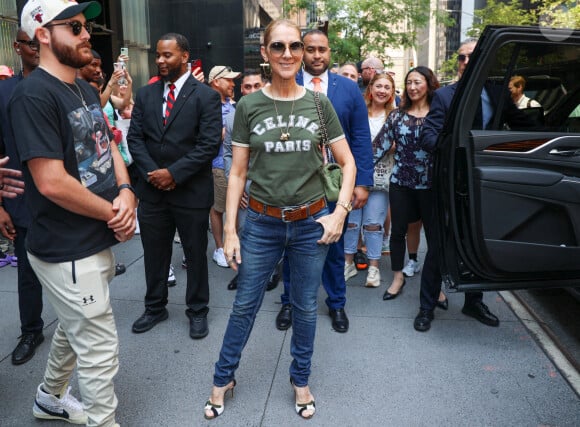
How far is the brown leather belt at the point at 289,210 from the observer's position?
254cm

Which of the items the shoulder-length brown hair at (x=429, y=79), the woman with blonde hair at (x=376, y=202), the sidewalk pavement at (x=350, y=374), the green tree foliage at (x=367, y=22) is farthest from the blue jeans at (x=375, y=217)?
the green tree foliage at (x=367, y=22)

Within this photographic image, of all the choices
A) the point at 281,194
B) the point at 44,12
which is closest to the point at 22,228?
the point at 44,12

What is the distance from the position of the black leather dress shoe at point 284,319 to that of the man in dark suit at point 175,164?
1.82ft

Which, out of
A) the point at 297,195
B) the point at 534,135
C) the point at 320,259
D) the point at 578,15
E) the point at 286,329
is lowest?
the point at 286,329

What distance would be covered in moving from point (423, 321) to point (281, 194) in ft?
6.34

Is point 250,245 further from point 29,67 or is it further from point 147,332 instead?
point 29,67

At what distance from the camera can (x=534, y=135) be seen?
113 inches

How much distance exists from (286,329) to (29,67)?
2.53m

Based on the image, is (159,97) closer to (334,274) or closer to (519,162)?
(334,274)

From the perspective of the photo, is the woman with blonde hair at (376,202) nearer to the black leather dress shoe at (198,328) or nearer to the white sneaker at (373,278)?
the white sneaker at (373,278)

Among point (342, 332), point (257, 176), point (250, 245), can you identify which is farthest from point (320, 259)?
point (342, 332)

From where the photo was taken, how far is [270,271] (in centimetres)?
271

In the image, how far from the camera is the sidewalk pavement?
2.78 m

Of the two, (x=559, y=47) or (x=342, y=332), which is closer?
(x=559, y=47)
